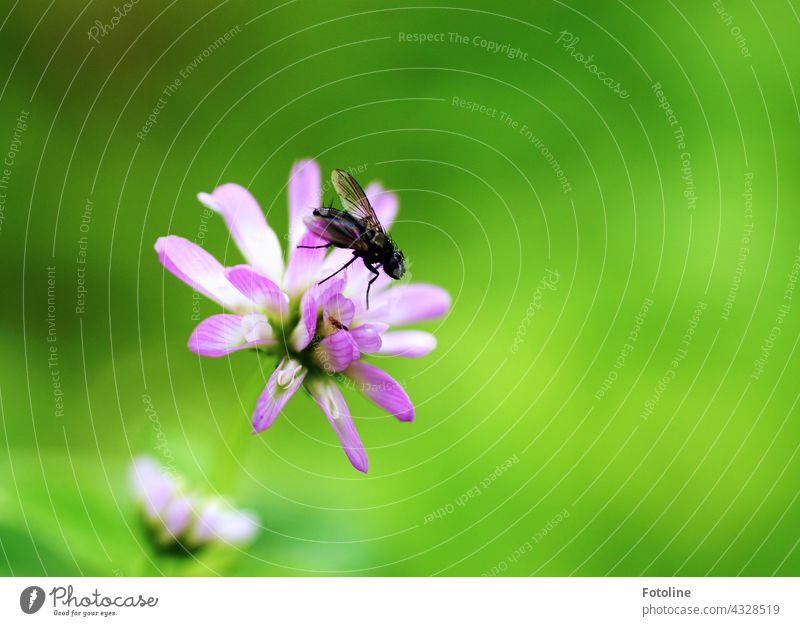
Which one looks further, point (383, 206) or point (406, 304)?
point (383, 206)

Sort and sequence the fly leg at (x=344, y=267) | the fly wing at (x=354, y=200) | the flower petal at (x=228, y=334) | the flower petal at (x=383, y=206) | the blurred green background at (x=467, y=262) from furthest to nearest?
the blurred green background at (x=467, y=262) → the flower petal at (x=383, y=206) → the fly wing at (x=354, y=200) → the fly leg at (x=344, y=267) → the flower petal at (x=228, y=334)

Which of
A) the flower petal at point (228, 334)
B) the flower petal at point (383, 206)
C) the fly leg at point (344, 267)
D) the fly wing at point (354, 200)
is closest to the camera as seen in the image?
the flower petal at point (228, 334)

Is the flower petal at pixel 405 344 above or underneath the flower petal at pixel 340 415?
above

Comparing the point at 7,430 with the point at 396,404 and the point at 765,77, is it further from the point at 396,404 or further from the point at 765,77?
the point at 765,77

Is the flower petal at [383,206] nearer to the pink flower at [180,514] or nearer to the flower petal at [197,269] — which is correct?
the flower petal at [197,269]

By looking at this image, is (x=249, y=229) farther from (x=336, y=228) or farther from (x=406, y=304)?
(x=406, y=304)

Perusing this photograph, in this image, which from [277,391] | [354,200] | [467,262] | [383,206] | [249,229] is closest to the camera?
[277,391]
